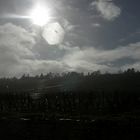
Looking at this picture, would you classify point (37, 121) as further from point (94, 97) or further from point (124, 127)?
point (94, 97)

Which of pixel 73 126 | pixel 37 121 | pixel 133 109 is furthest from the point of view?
pixel 133 109

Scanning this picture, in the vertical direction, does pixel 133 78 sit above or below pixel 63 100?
above

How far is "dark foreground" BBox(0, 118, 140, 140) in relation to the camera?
144ft

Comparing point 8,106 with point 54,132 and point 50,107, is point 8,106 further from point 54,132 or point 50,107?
point 54,132

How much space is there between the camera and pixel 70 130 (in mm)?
46281

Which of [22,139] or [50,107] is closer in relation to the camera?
[22,139]

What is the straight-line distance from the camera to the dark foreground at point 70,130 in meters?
44.0

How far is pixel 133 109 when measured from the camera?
94.8 m

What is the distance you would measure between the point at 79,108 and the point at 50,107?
1262cm

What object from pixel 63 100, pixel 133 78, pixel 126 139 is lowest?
pixel 126 139

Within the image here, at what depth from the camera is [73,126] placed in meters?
47.0

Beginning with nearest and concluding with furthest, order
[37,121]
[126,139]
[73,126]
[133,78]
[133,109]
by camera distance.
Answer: [126,139]
[73,126]
[37,121]
[133,109]
[133,78]

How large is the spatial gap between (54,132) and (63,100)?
6928 cm

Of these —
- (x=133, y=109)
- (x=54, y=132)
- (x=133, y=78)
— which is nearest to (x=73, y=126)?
(x=54, y=132)
